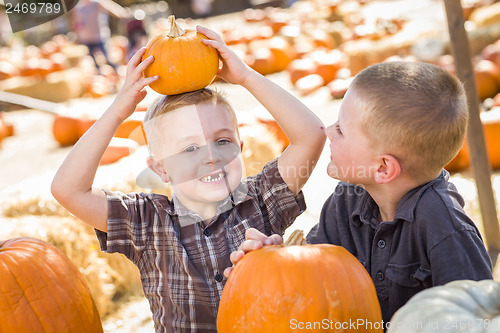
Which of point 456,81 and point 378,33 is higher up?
point 456,81

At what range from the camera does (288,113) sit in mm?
2074

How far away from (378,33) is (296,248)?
1034 cm

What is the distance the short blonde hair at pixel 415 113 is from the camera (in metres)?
1.74

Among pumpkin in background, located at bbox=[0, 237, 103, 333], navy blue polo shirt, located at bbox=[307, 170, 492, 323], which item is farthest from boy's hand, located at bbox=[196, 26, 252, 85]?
pumpkin in background, located at bbox=[0, 237, 103, 333]

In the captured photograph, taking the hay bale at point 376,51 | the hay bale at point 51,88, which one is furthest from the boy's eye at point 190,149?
the hay bale at point 51,88

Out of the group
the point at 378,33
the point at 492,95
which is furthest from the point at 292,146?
the point at 378,33

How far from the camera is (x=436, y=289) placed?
4.47 ft

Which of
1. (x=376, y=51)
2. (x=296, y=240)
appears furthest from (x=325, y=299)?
(x=376, y=51)

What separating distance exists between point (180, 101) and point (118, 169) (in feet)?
7.64

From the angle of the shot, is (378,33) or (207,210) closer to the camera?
(207,210)

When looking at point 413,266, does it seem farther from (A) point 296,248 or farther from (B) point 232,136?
(B) point 232,136

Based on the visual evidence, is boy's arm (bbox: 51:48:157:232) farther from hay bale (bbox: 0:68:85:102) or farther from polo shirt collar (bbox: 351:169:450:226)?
hay bale (bbox: 0:68:85:102)

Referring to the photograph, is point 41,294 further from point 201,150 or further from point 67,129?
point 67,129

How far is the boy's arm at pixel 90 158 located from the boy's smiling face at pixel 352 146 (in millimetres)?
675
